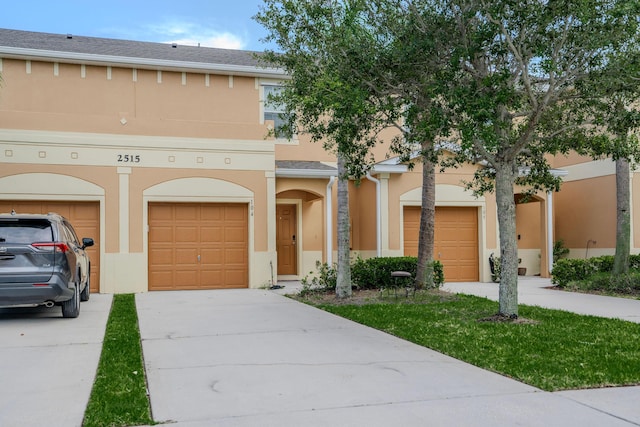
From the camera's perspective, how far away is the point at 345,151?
10148mm

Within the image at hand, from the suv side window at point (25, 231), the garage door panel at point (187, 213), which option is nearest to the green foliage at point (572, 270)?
the garage door panel at point (187, 213)

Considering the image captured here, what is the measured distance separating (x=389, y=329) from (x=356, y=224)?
10.7m

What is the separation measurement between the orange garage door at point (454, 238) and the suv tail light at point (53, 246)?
10.9 metres

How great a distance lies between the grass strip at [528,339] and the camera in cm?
650

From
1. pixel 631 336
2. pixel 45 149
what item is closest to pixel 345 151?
pixel 631 336

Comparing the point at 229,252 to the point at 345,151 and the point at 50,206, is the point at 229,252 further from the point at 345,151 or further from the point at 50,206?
the point at 345,151

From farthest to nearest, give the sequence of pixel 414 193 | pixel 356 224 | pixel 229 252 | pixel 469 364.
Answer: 1. pixel 356 224
2. pixel 414 193
3. pixel 229 252
4. pixel 469 364

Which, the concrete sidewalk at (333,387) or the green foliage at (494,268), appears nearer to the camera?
the concrete sidewalk at (333,387)

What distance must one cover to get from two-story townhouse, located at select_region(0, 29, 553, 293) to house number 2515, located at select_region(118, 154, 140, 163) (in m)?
0.03

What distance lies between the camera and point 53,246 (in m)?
9.77

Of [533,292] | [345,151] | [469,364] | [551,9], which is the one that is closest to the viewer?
[469,364]

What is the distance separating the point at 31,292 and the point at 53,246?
2.51 feet

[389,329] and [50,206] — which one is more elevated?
[50,206]

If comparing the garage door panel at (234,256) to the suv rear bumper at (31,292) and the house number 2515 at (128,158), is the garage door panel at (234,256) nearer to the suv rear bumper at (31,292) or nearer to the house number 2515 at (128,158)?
the house number 2515 at (128,158)
